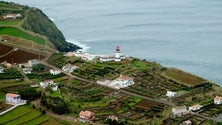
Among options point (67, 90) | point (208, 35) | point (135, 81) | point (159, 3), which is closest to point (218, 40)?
point (208, 35)

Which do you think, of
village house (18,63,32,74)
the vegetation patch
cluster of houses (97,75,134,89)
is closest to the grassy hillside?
village house (18,63,32,74)

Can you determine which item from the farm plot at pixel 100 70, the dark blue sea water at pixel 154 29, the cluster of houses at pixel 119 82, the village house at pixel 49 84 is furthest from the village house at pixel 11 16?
the cluster of houses at pixel 119 82

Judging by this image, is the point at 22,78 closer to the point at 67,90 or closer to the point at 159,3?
the point at 67,90

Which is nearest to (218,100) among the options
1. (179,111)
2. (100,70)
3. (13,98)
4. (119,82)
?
(179,111)

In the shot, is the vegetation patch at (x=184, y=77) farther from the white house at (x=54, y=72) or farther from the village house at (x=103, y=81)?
the white house at (x=54, y=72)

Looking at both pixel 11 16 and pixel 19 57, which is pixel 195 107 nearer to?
pixel 19 57
